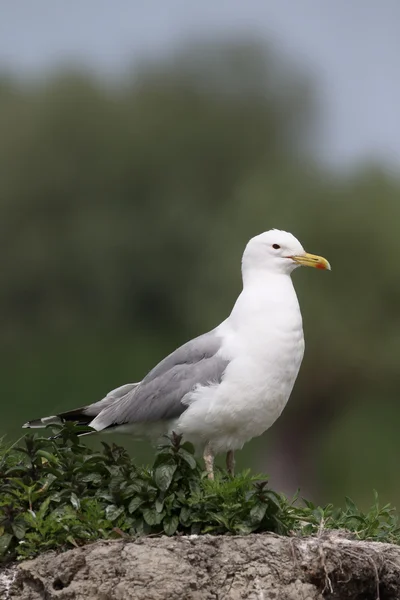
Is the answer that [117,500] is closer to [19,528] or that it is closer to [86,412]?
[19,528]

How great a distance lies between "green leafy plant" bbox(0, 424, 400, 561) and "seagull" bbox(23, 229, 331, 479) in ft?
2.57

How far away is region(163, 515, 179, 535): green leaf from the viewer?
573 cm

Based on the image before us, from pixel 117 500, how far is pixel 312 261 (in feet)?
7.11

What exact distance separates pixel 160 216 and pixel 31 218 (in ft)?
8.72

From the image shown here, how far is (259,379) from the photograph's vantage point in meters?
6.94

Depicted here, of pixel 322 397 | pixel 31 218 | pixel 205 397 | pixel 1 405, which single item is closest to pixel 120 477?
pixel 205 397

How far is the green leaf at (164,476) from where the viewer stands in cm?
584

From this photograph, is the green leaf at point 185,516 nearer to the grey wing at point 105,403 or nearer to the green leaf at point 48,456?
the green leaf at point 48,456

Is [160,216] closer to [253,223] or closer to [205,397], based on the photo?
[253,223]

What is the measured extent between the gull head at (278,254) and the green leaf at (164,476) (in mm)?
1878

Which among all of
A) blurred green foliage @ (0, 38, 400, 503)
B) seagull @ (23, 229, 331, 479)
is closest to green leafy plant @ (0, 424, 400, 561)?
seagull @ (23, 229, 331, 479)

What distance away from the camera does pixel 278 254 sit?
7.35 meters

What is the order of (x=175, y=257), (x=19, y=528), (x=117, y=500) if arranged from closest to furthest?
1. (x=19, y=528)
2. (x=117, y=500)
3. (x=175, y=257)

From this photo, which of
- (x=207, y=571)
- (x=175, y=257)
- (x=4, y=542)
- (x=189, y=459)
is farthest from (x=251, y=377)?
(x=175, y=257)
